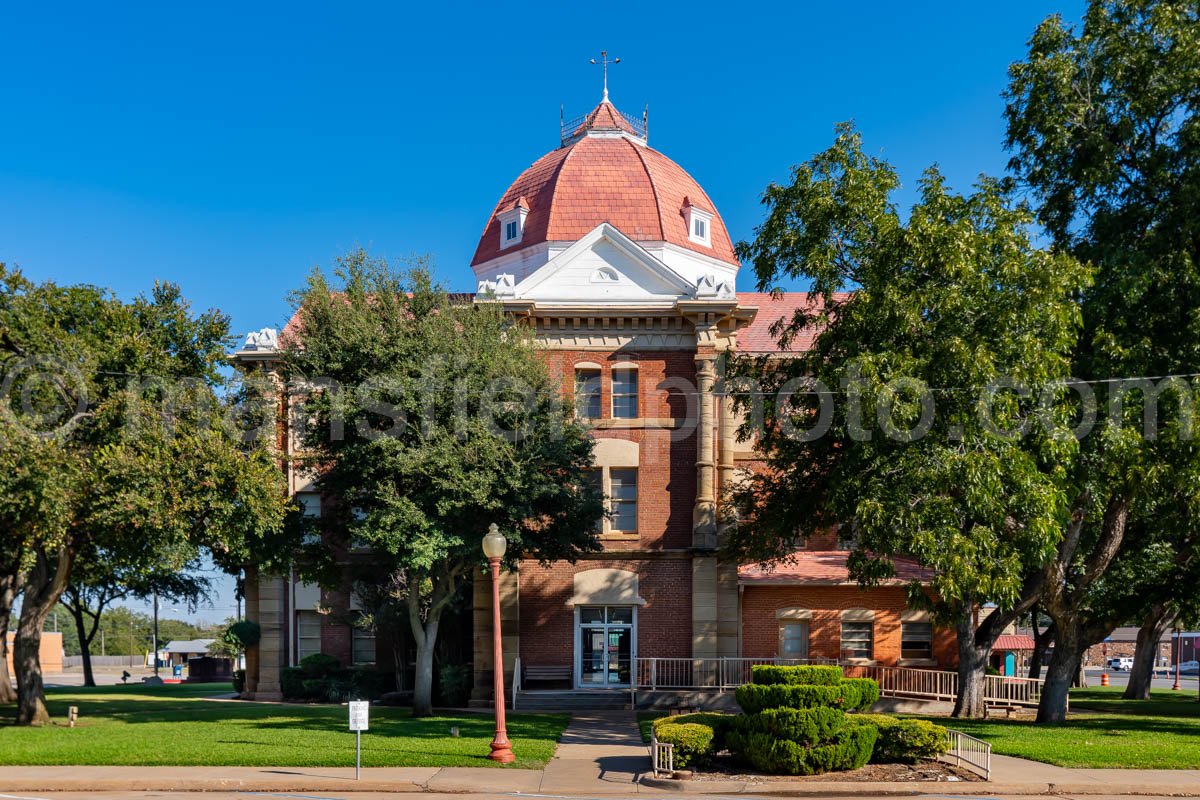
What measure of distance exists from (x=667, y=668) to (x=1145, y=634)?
63.3ft

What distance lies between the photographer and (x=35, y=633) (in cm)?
2586

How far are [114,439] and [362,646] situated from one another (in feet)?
42.9

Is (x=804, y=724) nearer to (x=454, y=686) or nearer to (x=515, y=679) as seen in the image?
(x=515, y=679)

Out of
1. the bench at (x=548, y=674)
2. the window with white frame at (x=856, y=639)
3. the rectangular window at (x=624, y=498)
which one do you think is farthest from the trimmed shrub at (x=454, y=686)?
the window with white frame at (x=856, y=639)

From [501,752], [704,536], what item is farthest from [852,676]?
[501,752]

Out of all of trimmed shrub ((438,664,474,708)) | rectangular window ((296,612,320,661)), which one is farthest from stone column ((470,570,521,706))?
rectangular window ((296,612,320,661))

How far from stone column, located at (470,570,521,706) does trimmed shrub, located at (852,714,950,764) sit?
14.9m

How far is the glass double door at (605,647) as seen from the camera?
32.2 meters

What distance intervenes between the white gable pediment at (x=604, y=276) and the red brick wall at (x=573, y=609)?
7690mm

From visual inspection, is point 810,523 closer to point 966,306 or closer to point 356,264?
point 966,306

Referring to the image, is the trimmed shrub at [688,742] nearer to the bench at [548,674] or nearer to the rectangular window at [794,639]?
the bench at [548,674]

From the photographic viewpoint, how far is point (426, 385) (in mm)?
25453

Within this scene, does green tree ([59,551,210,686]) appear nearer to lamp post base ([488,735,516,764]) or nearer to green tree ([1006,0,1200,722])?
lamp post base ([488,735,516,764])

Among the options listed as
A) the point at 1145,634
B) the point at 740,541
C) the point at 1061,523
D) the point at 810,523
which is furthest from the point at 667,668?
the point at 1145,634
